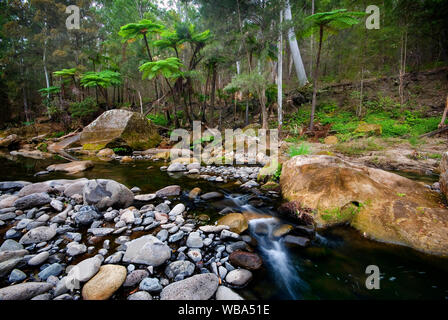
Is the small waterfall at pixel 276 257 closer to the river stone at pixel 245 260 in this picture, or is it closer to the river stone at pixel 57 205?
the river stone at pixel 245 260

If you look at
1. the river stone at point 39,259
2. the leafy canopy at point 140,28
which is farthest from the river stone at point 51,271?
the leafy canopy at point 140,28

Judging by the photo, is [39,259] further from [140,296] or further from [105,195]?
[105,195]

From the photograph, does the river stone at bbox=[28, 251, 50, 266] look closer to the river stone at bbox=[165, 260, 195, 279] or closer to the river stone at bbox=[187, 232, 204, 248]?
the river stone at bbox=[165, 260, 195, 279]

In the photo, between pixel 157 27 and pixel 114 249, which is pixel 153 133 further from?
pixel 114 249

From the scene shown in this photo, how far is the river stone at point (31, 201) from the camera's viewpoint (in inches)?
137

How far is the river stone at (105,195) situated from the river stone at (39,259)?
1328 mm

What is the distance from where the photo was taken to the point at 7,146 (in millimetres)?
13297

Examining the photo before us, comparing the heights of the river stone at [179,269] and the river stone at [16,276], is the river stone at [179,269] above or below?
below

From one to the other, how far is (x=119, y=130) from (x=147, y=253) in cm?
1031

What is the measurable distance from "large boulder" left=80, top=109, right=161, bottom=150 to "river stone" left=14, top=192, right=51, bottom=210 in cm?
757

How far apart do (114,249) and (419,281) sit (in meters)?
3.50

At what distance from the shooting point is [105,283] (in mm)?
1799

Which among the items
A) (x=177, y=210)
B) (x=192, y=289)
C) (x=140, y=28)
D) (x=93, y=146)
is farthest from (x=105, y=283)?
(x=140, y=28)

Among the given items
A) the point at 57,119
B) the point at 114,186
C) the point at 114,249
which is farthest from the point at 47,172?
the point at 57,119
